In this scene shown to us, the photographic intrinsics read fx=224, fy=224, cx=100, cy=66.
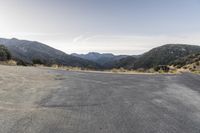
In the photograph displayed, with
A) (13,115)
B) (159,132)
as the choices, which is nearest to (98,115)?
(159,132)

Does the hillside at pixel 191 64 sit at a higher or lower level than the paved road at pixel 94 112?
higher

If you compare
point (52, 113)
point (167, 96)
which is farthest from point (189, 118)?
point (52, 113)

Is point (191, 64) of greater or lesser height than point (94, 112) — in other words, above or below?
above

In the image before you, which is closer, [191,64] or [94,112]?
[94,112]

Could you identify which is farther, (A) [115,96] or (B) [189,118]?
(A) [115,96]

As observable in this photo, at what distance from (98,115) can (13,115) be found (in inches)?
74.2

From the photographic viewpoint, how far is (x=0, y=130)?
4.05 metres

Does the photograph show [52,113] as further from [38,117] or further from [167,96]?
[167,96]

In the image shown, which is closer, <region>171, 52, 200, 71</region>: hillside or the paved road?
the paved road

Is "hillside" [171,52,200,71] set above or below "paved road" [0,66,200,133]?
above

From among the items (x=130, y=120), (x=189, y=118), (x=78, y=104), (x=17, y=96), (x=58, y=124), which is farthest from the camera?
(x=17, y=96)

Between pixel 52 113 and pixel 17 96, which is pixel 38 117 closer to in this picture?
pixel 52 113

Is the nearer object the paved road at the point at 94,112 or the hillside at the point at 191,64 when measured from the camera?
the paved road at the point at 94,112

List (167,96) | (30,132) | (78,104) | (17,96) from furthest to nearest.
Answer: (167,96) → (17,96) → (78,104) → (30,132)
